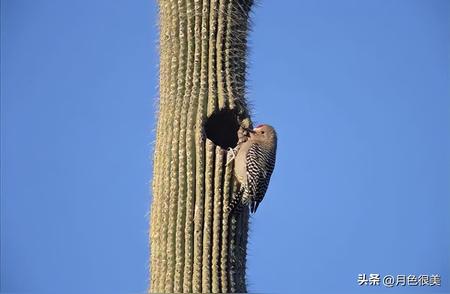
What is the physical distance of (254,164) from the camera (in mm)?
6941

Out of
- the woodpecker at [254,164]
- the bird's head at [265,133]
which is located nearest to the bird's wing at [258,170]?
the woodpecker at [254,164]

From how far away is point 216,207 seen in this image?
6.41m

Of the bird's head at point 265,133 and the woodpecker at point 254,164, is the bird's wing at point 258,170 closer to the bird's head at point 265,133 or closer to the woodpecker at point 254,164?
the woodpecker at point 254,164

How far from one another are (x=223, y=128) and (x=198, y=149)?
0.64 m

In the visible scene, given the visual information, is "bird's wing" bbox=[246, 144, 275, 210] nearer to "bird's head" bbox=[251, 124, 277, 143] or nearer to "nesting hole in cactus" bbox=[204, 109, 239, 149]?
"bird's head" bbox=[251, 124, 277, 143]

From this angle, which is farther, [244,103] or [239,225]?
[244,103]

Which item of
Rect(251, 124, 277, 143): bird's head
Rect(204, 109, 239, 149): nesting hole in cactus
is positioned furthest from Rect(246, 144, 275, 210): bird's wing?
Rect(204, 109, 239, 149): nesting hole in cactus

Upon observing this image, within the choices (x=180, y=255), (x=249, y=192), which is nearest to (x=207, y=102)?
(x=249, y=192)

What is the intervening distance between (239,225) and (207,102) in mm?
1018

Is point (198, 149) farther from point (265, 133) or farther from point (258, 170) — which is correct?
point (265, 133)

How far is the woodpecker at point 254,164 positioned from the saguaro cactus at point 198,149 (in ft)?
0.27

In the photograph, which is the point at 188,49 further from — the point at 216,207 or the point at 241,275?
the point at 241,275

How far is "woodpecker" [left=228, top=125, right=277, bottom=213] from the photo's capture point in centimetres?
659

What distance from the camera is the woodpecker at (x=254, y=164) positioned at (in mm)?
6586
